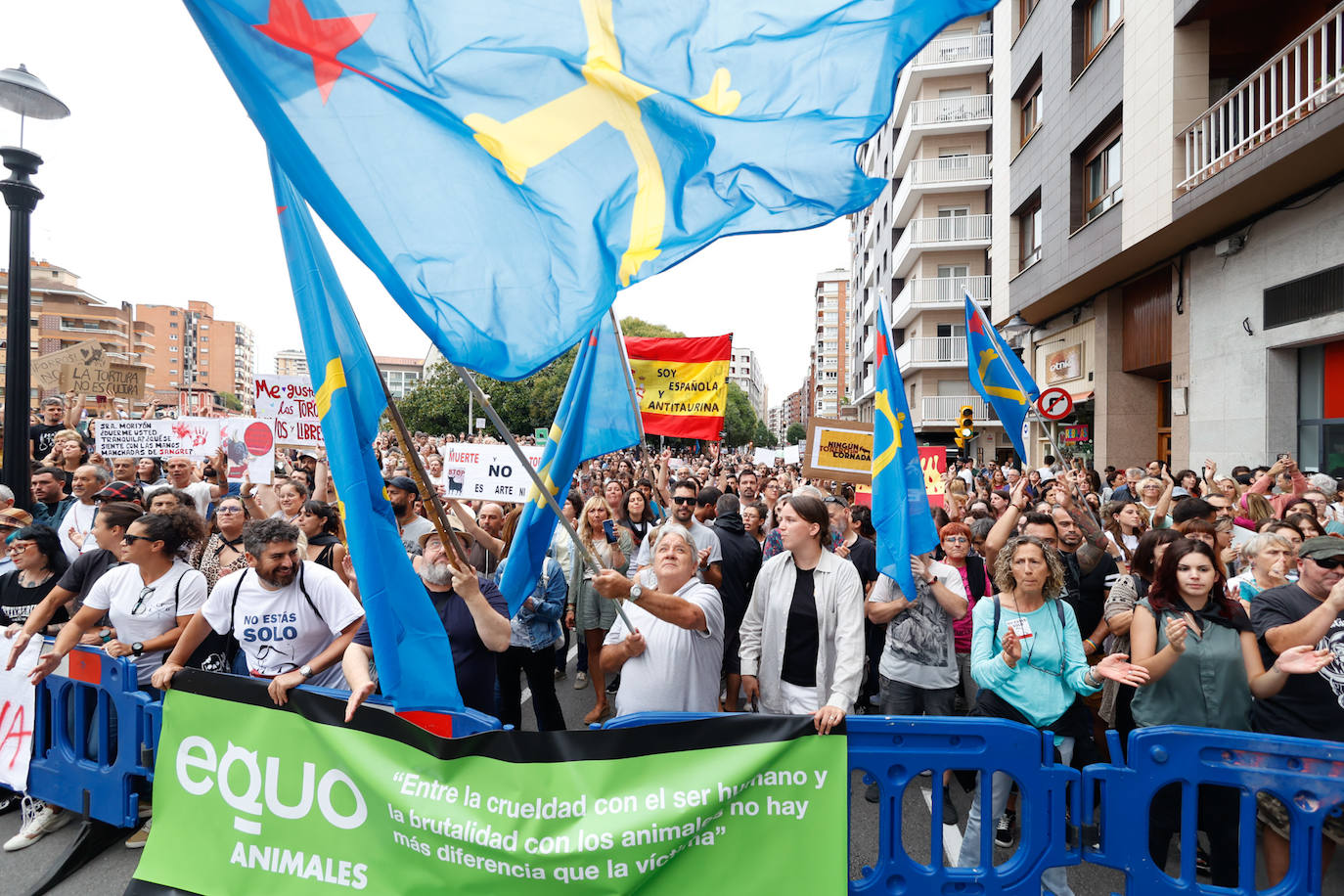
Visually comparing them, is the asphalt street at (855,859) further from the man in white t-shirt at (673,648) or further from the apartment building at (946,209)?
the apartment building at (946,209)

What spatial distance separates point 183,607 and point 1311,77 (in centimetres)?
1370

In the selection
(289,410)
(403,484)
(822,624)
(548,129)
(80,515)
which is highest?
(548,129)

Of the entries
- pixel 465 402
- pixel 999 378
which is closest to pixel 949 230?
pixel 465 402

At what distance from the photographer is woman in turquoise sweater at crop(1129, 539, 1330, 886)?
3236mm

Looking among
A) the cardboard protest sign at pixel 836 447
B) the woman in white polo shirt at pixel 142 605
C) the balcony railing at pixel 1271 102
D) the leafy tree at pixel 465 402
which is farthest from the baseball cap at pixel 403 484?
the leafy tree at pixel 465 402

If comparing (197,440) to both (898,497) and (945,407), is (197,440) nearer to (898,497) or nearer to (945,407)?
(898,497)

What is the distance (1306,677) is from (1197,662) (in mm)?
454

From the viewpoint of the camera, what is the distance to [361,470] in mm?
2691

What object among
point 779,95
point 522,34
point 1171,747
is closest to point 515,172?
point 522,34

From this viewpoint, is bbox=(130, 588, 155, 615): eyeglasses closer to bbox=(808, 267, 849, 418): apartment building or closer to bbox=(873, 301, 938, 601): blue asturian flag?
bbox=(873, 301, 938, 601): blue asturian flag

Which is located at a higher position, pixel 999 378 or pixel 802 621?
pixel 999 378

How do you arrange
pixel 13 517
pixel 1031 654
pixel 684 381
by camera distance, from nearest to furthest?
1. pixel 1031 654
2. pixel 13 517
3. pixel 684 381

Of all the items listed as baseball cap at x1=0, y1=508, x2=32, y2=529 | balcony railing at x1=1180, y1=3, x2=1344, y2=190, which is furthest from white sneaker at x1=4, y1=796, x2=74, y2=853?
balcony railing at x1=1180, y1=3, x2=1344, y2=190

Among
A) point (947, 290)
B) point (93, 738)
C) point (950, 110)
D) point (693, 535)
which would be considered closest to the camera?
point (93, 738)
